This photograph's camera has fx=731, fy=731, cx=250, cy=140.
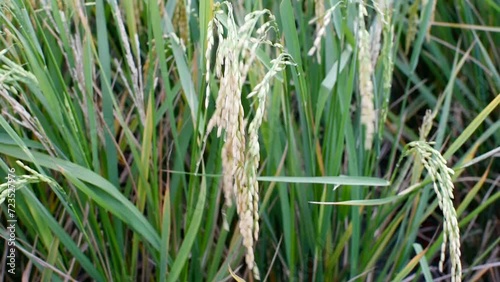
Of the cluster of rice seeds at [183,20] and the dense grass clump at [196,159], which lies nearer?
the dense grass clump at [196,159]

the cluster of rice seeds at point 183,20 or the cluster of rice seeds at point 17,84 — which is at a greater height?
the cluster of rice seeds at point 183,20

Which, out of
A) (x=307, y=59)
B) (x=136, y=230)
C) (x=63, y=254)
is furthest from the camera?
(x=307, y=59)

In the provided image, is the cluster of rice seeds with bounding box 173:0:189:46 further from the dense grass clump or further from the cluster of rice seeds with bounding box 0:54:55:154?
the cluster of rice seeds with bounding box 0:54:55:154

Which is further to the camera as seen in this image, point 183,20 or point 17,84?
point 183,20

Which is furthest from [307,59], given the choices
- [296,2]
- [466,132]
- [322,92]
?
[466,132]

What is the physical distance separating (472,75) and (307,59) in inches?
21.0

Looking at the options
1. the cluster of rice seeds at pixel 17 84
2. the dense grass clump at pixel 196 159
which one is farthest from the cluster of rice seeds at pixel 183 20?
the cluster of rice seeds at pixel 17 84

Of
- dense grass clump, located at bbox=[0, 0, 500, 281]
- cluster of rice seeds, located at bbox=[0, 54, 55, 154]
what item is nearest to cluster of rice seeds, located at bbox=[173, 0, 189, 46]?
dense grass clump, located at bbox=[0, 0, 500, 281]

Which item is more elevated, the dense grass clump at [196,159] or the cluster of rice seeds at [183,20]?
the cluster of rice seeds at [183,20]

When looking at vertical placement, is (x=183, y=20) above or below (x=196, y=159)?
above

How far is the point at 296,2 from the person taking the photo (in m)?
1.49

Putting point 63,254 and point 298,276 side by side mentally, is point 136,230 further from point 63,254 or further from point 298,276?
point 298,276

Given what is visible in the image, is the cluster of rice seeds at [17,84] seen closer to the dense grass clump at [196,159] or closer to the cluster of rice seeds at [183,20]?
the dense grass clump at [196,159]

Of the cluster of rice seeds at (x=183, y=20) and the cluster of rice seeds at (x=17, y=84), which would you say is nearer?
the cluster of rice seeds at (x=17, y=84)
